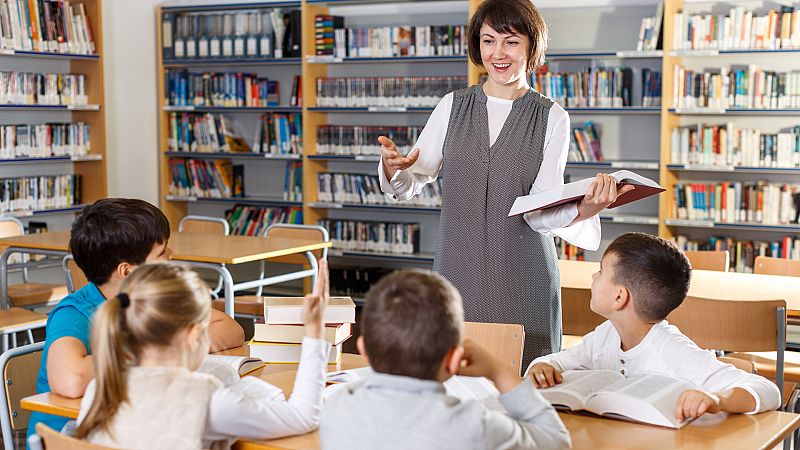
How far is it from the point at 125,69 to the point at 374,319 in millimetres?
5661

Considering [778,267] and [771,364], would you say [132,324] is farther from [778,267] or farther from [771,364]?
[778,267]

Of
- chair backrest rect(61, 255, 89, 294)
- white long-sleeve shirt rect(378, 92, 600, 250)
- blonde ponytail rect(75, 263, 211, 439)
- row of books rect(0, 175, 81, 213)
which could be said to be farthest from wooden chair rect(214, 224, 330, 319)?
blonde ponytail rect(75, 263, 211, 439)

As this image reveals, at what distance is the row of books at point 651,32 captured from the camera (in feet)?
17.2

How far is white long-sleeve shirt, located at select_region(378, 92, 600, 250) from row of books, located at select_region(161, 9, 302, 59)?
12.7 ft

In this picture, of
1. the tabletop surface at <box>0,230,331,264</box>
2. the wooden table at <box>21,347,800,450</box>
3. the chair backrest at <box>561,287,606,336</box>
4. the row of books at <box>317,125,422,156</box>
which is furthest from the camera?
the row of books at <box>317,125,422,156</box>

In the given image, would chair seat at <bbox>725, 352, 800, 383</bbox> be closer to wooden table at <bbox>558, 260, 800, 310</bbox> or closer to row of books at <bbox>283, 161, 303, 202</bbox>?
wooden table at <bbox>558, 260, 800, 310</bbox>

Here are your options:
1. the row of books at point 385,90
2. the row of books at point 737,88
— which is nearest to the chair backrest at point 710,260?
the row of books at point 737,88

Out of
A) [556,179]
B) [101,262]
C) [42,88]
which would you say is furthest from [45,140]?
[556,179]

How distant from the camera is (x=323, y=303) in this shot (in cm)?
157

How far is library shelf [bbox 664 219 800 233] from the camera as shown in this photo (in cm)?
509

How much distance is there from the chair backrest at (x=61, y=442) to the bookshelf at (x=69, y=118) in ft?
15.1

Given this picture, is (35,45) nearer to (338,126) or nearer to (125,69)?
(125,69)

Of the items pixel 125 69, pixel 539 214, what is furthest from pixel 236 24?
pixel 539 214

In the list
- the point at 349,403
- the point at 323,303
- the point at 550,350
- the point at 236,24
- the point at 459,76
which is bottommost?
the point at 550,350
